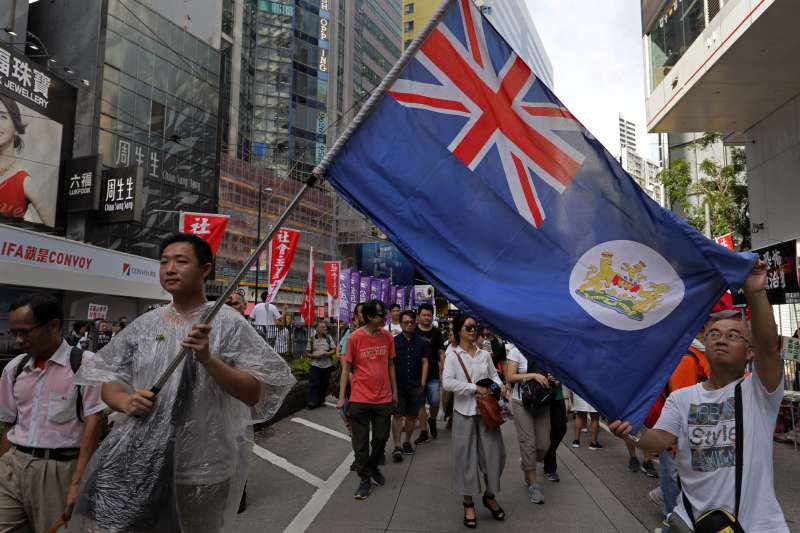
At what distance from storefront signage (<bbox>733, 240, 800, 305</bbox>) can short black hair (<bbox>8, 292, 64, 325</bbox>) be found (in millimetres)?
9291

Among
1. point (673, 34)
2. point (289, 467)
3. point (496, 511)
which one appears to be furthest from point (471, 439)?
point (673, 34)

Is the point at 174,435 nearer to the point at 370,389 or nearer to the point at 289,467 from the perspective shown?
the point at 370,389

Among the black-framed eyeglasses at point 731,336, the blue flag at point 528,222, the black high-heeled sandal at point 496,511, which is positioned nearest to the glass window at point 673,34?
the black high-heeled sandal at point 496,511

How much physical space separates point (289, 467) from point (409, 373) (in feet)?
6.65

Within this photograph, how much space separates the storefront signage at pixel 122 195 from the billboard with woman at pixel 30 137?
Answer: 2.00 meters

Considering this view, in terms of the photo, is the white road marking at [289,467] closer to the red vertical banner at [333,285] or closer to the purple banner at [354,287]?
the red vertical banner at [333,285]

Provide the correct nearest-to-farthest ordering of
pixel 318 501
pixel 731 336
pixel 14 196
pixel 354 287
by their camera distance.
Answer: pixel 731 336, pixel 318 501, pixel 14 196, pixel 354 287

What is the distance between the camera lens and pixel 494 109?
3299mm

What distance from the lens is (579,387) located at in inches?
112

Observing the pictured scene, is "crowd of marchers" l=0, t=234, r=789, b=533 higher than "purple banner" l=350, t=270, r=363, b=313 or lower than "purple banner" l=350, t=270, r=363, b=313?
lower

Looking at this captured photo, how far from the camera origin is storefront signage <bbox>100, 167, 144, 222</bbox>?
88.9 ft

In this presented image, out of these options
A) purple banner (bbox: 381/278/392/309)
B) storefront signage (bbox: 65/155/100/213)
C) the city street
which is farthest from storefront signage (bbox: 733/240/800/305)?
storefront signage (bbox: 65/155/100/213)

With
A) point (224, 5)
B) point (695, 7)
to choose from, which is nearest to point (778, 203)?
point (695, 7)

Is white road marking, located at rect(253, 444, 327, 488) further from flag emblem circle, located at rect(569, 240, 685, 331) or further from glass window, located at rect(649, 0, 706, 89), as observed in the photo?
glass window, located at rect(649, 0, 706, 89)
